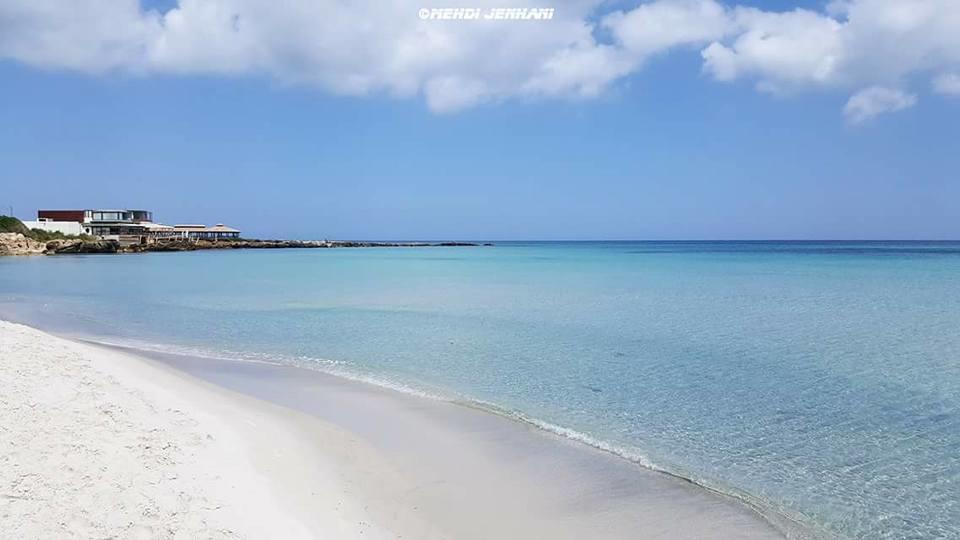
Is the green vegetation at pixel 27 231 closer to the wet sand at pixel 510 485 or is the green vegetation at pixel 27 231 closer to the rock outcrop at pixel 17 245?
the rock outcrop at pixel 17 245

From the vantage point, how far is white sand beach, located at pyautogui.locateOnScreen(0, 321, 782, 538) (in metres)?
4.45

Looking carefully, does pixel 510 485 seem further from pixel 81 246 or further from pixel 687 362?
pixel 81 246

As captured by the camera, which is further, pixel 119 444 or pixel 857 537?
pixel 119 444

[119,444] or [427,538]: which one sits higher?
[119,444]

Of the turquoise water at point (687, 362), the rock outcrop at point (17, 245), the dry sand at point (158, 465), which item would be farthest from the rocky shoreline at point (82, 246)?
the dry sand at point (158, 465)

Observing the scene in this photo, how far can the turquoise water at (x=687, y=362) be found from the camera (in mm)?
6312

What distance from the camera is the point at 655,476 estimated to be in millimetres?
6262

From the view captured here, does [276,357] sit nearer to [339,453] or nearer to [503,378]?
[503,378]

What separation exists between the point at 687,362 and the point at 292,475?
8249 millimetres

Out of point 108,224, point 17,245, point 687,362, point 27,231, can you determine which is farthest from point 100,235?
point 687,362

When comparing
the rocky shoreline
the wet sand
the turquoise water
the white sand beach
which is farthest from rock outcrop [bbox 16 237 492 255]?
the wet sand

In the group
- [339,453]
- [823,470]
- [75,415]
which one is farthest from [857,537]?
[75,415]

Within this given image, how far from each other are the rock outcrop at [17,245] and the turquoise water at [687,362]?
5115cm

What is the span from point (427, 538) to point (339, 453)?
218 centimetres
